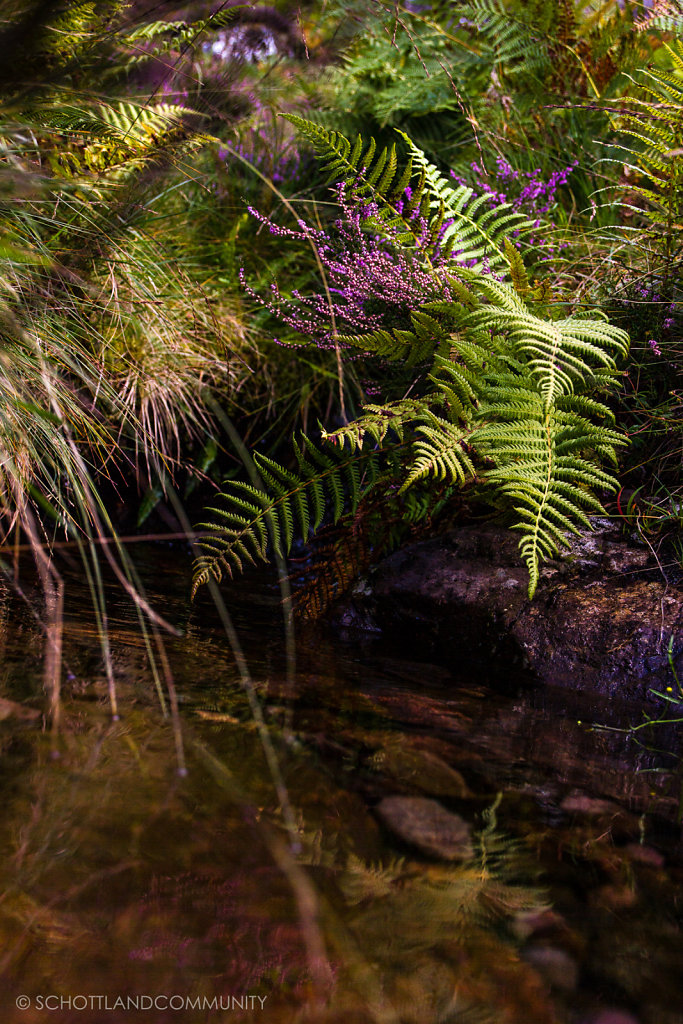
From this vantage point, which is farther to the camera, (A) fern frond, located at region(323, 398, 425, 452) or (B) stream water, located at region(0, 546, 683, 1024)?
(A) fern frond, located at region(323, 398, 425, 452)

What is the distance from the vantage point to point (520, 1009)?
0.93 m

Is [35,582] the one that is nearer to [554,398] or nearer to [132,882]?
[132,882]

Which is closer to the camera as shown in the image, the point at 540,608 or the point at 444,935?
the point at 444,935

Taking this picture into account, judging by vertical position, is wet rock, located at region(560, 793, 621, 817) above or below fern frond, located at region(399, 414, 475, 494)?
below

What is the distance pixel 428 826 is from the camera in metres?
1.27

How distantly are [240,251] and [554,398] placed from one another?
2.31m

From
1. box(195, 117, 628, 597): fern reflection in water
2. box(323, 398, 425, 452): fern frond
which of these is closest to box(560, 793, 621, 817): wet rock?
box(195, 117, 628, 597): fern reflection in water

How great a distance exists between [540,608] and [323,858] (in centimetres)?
118

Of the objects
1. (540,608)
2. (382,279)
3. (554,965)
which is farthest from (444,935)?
(382,279)

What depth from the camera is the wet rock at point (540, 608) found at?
6.53ft

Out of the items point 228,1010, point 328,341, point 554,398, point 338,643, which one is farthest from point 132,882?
point 328,341

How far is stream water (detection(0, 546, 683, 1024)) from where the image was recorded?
3.05ft

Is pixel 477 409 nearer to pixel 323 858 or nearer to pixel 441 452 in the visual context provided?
pixel 441 452

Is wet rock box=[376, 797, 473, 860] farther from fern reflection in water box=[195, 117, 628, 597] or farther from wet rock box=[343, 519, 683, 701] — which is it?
wet rock box=[343, 519, 683, 701]
